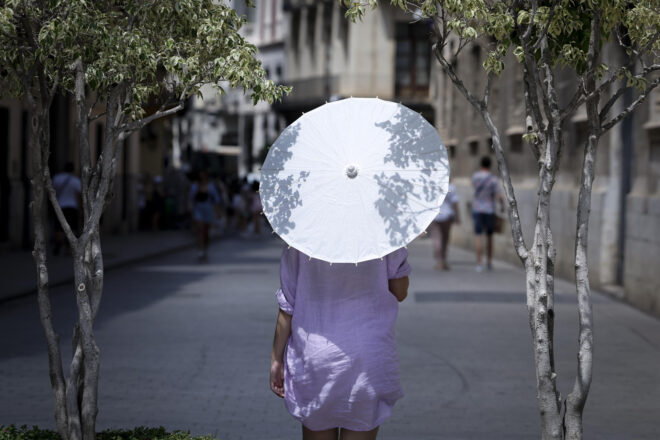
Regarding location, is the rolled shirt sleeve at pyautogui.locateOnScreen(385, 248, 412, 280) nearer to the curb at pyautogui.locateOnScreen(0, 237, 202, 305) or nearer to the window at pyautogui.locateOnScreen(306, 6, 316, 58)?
the curb at pyautogui.locateOnScreen(0, 237, 202, 305)

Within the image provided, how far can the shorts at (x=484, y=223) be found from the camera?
69.9 feet

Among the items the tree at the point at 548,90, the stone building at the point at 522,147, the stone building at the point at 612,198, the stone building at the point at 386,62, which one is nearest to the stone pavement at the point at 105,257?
the stone building at the point at 522,147

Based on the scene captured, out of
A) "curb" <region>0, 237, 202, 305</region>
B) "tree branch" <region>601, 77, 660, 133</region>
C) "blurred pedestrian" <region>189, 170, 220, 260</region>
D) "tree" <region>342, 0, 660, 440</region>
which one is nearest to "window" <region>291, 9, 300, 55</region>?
"curb" <region>0, 237, 202, 305</region>

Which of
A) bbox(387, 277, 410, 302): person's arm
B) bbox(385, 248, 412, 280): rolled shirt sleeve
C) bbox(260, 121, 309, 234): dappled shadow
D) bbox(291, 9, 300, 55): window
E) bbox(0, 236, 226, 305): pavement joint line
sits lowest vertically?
bbox(0, 236, 226, 305): pavement joint line

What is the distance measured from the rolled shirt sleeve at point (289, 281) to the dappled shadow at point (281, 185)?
0.13 metres

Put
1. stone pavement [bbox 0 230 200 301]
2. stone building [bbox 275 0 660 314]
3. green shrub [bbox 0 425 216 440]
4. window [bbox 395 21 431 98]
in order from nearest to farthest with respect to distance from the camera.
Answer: green shrub [bbox 0 425 216 440] < stone building [bbox 275 0 660 314] < stone pavement [bbox 0 230 200 301] < window [bbox 395 21 431 98]

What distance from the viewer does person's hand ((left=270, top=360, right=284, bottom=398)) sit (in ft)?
15.4

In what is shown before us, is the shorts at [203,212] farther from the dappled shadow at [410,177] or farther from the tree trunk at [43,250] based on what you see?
the dappled shadow at [410,177]

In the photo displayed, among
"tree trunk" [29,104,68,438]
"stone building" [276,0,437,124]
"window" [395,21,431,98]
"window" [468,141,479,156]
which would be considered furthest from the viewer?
"window" [395,21,431,98]

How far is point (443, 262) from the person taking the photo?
21.7 metres

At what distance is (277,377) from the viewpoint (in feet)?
15.5

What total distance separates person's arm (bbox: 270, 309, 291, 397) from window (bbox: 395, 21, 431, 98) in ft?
168

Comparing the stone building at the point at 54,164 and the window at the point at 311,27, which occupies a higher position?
the window at the point at 311,27

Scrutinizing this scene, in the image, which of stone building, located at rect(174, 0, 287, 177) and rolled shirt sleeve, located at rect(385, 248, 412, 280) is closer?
rolled shirt sleeve, located at rect(385, 248, 412, 280)
